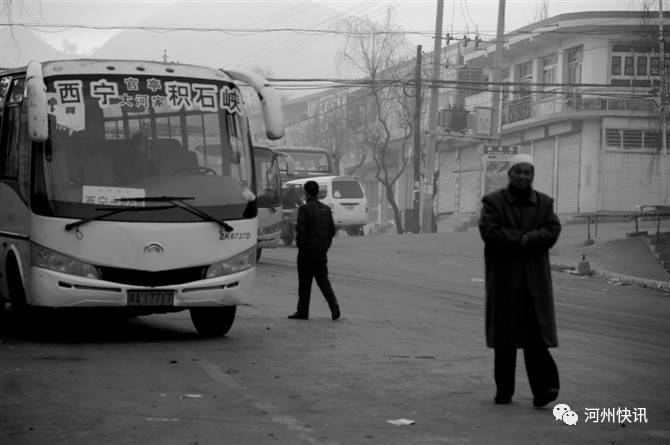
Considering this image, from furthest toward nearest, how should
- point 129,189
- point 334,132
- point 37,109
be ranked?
point 334,132, point 129,189, point 37,109

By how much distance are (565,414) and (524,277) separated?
102cm

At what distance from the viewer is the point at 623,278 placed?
27.0 meters

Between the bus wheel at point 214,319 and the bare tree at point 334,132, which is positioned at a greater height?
the bare tree at point 334,132

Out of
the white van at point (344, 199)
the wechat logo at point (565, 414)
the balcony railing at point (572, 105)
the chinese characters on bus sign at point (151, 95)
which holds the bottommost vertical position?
the white van at point (344, 199)

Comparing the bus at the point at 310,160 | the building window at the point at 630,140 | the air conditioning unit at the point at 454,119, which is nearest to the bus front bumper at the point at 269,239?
the bus at the point at 310,160

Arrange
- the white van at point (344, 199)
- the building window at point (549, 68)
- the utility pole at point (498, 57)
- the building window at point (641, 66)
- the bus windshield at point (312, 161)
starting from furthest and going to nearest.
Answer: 1. the building window at point (549, 68)
2. the building window at point (641, 66)
3. the utility pole at point (498, 57)
4. the bus windshield at point (312, 161)
5. the white van at point (344, 199)

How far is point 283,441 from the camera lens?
7.45 meters

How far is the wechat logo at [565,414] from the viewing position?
8299mm

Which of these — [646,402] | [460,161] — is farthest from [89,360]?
[460,161]

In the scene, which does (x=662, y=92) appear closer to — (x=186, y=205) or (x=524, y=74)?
(x=524, y=74)

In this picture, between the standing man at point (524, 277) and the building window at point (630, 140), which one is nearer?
the standing man at point (524, 277)

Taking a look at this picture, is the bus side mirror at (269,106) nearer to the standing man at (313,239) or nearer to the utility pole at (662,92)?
the standing man at (313,239)

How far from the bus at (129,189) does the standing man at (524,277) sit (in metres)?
4.68

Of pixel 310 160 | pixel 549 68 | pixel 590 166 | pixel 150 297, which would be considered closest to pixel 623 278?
pixel 150 297
